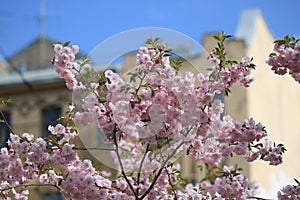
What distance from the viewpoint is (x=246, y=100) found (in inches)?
589

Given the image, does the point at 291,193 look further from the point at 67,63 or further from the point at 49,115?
the point at 49,115

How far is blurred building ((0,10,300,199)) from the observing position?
15.1m

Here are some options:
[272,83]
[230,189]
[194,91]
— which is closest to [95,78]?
[194,91]

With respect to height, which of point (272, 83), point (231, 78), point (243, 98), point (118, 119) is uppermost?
point (272, 83)

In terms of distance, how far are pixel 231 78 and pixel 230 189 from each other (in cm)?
90

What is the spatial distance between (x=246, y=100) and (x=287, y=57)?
9700mm

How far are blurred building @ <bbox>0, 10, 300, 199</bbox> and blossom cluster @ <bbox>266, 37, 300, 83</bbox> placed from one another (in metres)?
8.97

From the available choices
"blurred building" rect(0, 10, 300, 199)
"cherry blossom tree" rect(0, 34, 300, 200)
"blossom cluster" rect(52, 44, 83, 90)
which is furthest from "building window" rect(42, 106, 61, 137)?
"blossom cluster" rect(52, 44, 83, 90)

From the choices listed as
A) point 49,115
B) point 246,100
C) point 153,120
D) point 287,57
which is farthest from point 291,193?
point 49,115

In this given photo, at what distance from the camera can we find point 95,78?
5438mm

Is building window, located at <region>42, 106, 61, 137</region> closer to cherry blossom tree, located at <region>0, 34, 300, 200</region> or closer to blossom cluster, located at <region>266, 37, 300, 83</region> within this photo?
cherry blossom tree, located at <region>0, 34, 300, 200</region>

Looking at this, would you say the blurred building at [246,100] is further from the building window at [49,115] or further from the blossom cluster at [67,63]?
the blossom cluster at [67,63]

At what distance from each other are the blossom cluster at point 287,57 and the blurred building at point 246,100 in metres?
8.97

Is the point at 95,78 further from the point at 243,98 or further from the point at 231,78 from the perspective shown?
the point at 243,98
